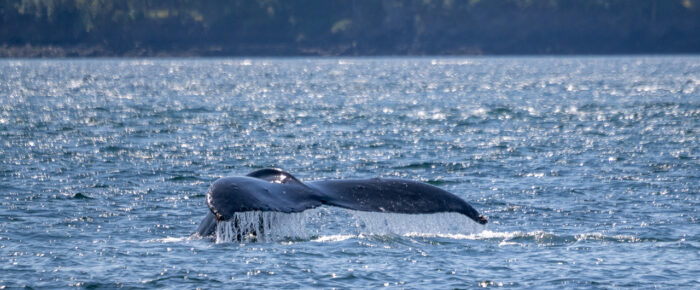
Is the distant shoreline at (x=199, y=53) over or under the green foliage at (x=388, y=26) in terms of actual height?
under

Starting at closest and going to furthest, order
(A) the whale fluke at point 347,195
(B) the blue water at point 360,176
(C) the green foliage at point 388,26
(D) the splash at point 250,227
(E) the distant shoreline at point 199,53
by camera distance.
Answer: (A) the whale fluke at point 347,195
(D) the splash at point 250,227
(B) the blue water at point 360,176
(E) the distant shoreline at point 199,53
(C) the green foliage at point 388,26

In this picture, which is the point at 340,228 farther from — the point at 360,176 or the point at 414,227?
the point at 360,176

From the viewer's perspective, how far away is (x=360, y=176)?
23172 mm

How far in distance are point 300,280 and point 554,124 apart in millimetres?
26952

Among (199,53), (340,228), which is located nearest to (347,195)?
(340,228)

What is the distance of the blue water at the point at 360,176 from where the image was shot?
13.1 meters

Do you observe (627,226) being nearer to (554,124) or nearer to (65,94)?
(554,124)

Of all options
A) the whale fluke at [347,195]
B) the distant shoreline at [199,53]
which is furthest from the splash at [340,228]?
the distant shoreline at [199,53]

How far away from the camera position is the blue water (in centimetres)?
1312

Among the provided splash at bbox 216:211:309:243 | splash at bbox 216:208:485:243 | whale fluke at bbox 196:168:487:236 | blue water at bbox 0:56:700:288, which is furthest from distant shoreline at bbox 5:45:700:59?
whale fluke at bbox 196:168:487:236

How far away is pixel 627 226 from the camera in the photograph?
53.0 feet

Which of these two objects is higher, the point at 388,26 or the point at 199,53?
the point at 388,26

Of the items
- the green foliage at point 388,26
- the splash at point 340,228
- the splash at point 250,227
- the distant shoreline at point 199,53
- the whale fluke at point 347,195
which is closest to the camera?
the whale fluke at point 347,195

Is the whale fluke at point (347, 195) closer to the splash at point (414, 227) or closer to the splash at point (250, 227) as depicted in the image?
the splash at point (250, 227)
